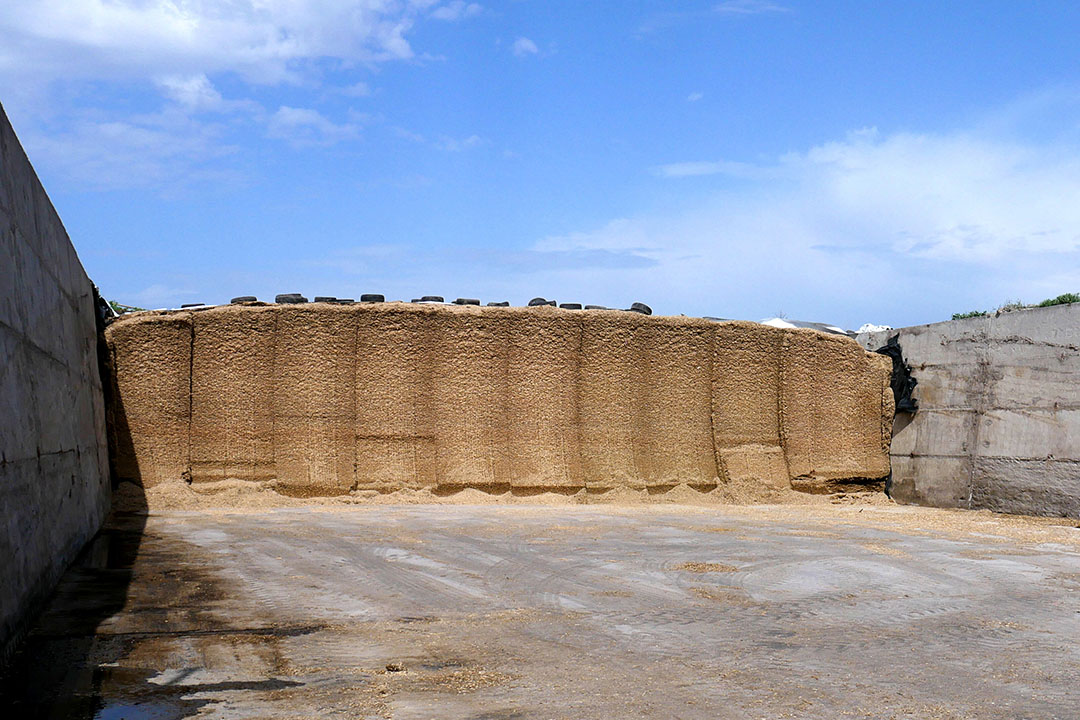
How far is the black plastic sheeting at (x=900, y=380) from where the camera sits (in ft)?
49.1

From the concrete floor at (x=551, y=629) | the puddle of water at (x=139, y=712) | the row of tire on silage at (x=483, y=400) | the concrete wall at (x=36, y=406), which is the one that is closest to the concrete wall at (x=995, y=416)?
the row of tire on silage at (x=483, y=400)

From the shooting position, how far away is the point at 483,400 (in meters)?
14.3

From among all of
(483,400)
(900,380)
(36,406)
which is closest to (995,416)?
(900,380)

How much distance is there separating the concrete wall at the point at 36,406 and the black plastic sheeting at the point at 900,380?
11995 millimetres

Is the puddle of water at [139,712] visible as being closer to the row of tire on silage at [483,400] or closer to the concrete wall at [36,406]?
the concrete wall at [36,406]

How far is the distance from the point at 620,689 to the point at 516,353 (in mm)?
10408

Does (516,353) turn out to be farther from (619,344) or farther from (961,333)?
(961,333)

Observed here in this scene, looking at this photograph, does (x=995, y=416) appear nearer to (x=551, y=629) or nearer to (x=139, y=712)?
(x=551, y=629)

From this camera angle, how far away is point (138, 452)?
43.3 feet

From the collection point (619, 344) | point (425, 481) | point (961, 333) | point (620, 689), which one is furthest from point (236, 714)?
point (961, 333)

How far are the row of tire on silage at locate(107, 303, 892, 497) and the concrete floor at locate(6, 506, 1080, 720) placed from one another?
405cm

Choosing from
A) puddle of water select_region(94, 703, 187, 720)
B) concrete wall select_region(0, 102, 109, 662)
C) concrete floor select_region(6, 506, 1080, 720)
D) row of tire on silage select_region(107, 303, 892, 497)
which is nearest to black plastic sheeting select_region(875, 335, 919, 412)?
row of tire on silage select_region(107, 303, 892, 497)

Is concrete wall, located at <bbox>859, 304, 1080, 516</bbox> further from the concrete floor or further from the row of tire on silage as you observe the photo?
the concrete floor

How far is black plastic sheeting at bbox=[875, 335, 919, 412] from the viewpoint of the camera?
1497cm
